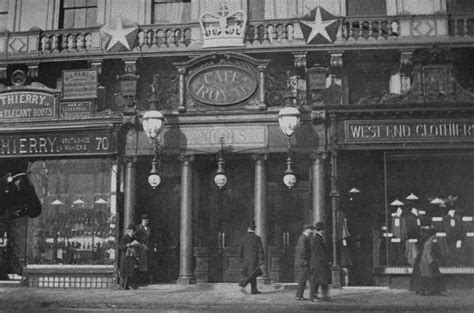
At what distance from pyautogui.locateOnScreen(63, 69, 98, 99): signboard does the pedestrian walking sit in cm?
1033

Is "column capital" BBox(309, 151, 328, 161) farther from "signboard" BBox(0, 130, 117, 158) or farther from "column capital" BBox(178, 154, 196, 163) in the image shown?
"signboard" BBox(0, 130, 117, 158)

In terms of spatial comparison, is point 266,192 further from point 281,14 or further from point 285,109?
point 281,14

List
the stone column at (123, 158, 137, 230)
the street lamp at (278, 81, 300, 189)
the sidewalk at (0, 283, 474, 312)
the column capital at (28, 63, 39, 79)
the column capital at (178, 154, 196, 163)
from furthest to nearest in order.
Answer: the column capital at (28, 63, 39, 79)
the column capital at (178, 154, 196, 163)
the stone column at (123, 158, 137, 230)
the street lamp at (278, 81, 300, 189)
the sidewalk at (0, 283, 474, 312)

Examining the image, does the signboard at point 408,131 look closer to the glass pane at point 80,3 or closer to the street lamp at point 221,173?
the street lamp at point 221,173

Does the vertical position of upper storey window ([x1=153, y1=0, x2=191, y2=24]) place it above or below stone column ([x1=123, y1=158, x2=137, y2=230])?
above

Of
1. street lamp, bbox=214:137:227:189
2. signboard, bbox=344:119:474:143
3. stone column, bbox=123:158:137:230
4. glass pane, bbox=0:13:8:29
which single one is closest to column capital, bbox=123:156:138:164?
stone column, bbox=123:158:137:230

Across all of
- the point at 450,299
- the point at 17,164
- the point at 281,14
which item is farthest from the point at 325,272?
the point at 17,164

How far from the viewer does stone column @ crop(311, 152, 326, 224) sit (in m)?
18.5

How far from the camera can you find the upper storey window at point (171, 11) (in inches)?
859

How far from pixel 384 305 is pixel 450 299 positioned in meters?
2.29

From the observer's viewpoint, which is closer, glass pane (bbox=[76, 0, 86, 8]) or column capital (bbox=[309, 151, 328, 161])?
column capital (bbox=[309, 151, 328, 161])

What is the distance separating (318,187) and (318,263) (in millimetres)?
4207

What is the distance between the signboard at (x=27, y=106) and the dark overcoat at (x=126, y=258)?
15.6ft

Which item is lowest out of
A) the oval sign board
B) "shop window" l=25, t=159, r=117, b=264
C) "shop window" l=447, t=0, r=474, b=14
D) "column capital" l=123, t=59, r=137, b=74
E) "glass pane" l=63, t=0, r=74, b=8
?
"shop window" l=25, t=159, r=117, b=264
